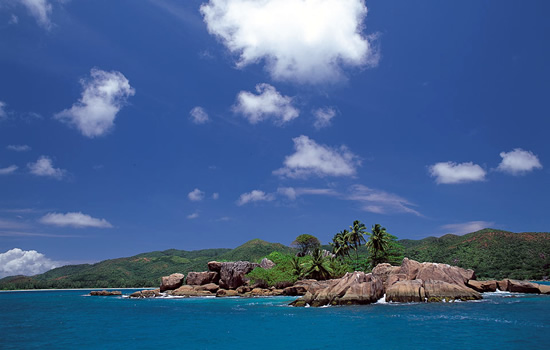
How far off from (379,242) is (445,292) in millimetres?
36264

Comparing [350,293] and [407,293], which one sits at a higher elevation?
[350,293]

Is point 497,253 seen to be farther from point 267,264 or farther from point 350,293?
point 350,293

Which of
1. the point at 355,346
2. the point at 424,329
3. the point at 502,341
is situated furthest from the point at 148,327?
the point at 502,341

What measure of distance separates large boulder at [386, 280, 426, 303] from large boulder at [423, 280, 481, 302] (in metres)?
0.87

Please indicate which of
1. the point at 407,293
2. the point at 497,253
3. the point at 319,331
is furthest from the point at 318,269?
the point at 497,253

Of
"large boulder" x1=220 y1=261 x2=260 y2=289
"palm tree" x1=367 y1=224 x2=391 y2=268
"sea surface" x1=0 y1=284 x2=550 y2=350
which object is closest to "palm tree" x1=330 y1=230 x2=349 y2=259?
"palm tree" x1=367 y1=224 x2=391 y2=268

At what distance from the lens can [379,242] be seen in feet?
290

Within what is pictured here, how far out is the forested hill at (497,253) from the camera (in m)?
115

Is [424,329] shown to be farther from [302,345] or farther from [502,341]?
[302,345]

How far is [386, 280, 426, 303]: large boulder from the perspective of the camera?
51.2 meters

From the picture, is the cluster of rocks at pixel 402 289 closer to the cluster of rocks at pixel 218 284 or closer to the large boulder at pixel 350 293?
→ the large boulder at pixel 350 293

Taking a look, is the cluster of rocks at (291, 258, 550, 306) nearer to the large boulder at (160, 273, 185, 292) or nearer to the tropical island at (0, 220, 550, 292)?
the tropical island at (0, 220, 550, 292)

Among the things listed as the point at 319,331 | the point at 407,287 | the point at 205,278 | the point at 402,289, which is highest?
the point at 205,278

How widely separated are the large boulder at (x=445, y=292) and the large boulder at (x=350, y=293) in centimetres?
647
